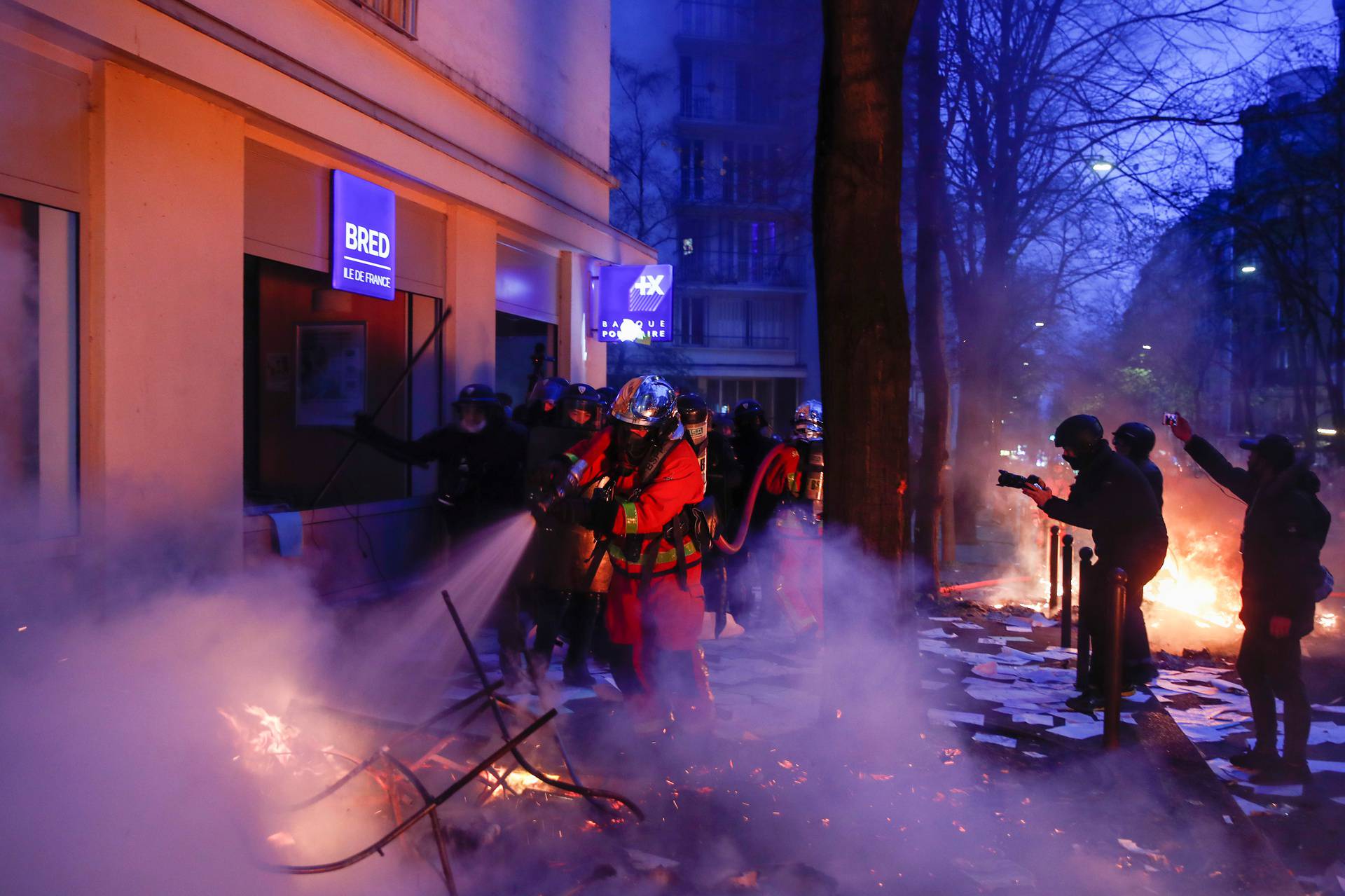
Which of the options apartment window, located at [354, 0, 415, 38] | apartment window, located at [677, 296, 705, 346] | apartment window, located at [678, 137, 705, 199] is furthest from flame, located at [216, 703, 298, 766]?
apartment window, located at [678, 137, 705, 199]

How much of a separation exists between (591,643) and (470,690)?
2.73 feet

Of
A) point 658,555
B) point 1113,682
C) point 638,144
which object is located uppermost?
point 638,144

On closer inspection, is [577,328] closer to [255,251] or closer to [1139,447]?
[255,251]

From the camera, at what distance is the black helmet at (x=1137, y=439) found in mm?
6863

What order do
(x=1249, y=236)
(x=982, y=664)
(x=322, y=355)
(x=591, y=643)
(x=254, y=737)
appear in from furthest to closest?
(x=1249, y=236), (x=322, y=355), (x=982, y=664), (x=591, y=643), (x=254, y=737)

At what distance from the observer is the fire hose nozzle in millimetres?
4770

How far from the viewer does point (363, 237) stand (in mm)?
8305

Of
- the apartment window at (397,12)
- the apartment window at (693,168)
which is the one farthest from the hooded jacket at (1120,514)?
the apartment window at (693,168)

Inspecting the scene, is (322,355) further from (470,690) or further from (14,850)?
(14,850)

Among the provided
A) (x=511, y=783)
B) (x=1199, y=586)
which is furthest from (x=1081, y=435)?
(x=1199, y=586)

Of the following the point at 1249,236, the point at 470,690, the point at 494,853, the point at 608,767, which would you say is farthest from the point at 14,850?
the point at 1249,236

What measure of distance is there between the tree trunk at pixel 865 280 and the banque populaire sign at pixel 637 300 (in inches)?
336

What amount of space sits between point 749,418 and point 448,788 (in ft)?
16.6

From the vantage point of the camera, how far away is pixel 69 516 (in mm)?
5723
